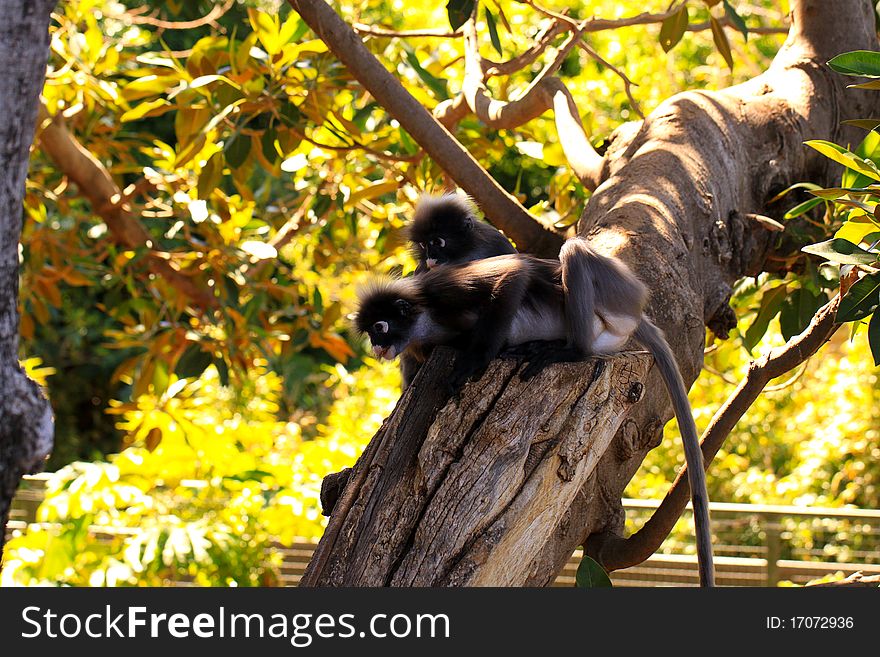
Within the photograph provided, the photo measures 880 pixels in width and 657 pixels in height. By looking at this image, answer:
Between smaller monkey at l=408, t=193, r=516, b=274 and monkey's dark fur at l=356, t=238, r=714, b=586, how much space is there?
0.30 metres

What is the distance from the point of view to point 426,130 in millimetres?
2473

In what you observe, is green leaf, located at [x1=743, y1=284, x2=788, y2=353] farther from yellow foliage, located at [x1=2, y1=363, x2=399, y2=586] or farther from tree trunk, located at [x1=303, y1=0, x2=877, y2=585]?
yellow foliage, located at [x1=2, y1=363, x2=399, y2=586]

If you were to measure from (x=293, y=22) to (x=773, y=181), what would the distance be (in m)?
1.53

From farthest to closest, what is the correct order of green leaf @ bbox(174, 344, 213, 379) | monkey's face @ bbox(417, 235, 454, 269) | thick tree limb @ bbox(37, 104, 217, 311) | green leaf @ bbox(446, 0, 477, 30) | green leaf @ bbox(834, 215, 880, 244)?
green leaf @ bbox(174, 344, 213, 379) < thick tree limb @ bbox(37, 104, 217, 311) < monkey's face @ bbox(417, 235, 454, 269) < green leaf @ bbox(446, 0, 477, 30) < green leaf @ bbox(834, 215, 880, 244)

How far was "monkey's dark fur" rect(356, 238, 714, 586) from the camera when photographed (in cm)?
191

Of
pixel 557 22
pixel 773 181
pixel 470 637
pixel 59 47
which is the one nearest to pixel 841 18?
pixel 773 181

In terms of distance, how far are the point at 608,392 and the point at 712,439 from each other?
0.66 metres

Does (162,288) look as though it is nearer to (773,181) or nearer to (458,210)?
(458,210)

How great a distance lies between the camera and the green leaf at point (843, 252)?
5.49 feet

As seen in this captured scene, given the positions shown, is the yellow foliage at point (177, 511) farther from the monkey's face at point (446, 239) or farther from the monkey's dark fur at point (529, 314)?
the monkey's dark fur at point (529, 314)

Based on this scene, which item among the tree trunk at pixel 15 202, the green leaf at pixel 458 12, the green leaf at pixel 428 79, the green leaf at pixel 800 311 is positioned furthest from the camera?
the green leaf at pixel 428 79

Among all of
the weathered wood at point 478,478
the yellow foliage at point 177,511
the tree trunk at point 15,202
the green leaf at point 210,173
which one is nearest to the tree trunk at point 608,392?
the weathered wood at point 478,478

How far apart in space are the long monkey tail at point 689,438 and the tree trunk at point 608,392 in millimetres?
65

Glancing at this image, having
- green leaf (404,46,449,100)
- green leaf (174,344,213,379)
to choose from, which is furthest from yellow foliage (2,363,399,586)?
green leaf (404,46,449,100)
